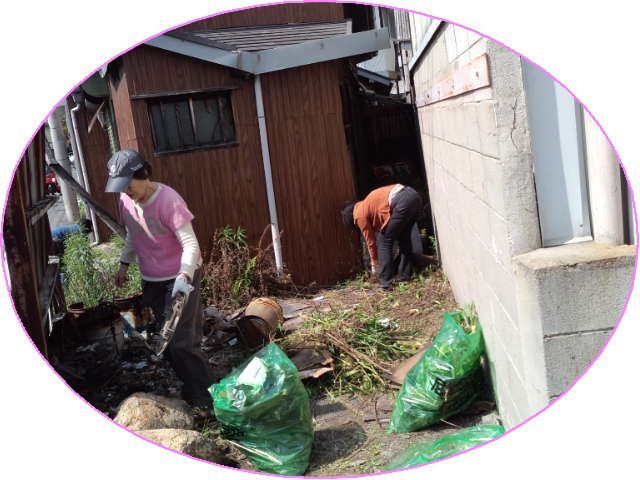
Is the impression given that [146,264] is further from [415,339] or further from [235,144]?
[235,144]

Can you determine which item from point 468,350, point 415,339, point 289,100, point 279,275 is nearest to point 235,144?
point 289,100

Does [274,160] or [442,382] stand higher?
[274,160]

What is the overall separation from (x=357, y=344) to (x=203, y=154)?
11.7 ft

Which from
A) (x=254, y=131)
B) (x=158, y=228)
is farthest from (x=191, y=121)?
(x=158, y=228)

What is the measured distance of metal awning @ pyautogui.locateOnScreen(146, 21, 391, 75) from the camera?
303 inches

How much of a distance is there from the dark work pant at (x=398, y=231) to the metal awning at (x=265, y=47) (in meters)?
1.98

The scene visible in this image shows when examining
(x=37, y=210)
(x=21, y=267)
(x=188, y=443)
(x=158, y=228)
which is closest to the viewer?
(x=188, y=443)

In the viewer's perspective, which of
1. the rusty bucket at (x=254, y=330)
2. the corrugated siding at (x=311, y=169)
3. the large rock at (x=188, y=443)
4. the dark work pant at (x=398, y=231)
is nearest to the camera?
the large rock at (x=188, y=443)

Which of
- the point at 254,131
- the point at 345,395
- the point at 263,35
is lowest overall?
the point at 345,395

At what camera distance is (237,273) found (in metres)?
7.80

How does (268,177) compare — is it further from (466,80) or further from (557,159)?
(557,159)

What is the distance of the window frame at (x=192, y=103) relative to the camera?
777 centimetres

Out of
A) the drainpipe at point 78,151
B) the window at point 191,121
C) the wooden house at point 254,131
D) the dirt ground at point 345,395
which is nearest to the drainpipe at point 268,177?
the wooden house at point 254,131

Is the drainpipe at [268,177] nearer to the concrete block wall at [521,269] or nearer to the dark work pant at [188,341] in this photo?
the dark work pant at [188,341]
